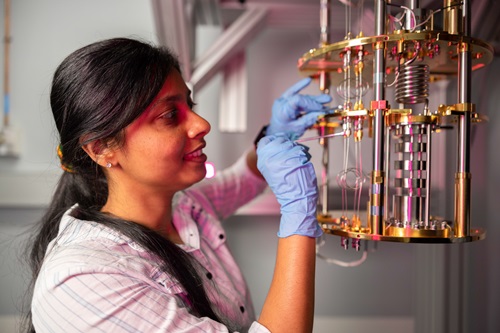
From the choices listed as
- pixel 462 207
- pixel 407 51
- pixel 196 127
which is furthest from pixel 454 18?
pixel 196 127

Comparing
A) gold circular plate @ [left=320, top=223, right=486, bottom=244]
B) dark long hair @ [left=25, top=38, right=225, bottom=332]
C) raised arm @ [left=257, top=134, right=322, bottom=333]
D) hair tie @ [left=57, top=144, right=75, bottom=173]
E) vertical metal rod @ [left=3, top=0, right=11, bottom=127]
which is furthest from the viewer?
vertical metal rod @ [left=3, top=0, right=11, bottom=127]

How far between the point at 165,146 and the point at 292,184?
29cm

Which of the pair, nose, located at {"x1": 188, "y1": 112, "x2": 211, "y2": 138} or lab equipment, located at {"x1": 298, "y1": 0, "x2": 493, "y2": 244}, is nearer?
lab equipment, located at {"x1": 298, "y1": 0, "x2": 493, "y2": 244}

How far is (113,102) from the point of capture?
94 centimetres

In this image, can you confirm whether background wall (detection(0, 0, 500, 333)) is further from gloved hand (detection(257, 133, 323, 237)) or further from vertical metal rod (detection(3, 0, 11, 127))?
gloved hand (detection(257, 133, 323, 237))

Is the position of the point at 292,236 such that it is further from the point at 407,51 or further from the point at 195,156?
the point at 407,51

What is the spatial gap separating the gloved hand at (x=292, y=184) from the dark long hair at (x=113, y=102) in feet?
0.82

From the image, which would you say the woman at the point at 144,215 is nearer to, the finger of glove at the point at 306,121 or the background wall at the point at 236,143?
the finger of glove at the point at 306,121

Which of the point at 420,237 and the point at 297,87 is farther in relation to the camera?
the point at 297,87

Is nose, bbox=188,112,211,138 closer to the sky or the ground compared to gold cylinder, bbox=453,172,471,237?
closer to the sky

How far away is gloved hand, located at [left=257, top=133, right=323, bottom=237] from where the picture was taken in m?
0.88

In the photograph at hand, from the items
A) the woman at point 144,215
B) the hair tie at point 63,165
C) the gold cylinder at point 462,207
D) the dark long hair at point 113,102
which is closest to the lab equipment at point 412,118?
the gold cylinder at point 462,207

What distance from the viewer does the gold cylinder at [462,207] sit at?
75 centimetres

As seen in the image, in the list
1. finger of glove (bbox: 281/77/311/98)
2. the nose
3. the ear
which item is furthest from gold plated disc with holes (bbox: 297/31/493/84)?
the ear
